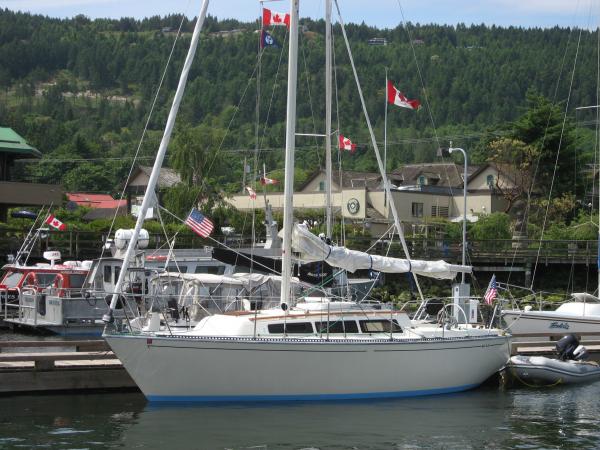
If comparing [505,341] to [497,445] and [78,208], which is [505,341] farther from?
[78,208]

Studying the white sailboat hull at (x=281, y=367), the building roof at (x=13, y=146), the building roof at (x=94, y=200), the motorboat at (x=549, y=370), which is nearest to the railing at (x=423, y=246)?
the building roof at (x=13, y=146)

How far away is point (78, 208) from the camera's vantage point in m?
90.6

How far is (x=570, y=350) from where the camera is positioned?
93.8 feet

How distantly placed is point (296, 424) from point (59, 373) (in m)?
5.98

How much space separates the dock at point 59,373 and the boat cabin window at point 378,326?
5.80 meters

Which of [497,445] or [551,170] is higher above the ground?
[551,170]

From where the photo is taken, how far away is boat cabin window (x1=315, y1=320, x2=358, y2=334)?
2408cm

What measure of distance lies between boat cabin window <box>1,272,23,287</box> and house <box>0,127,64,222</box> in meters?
10.9

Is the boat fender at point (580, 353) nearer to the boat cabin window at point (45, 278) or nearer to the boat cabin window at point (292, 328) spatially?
the boat cabin window at point (292, 328)

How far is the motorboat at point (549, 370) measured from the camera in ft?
89.7

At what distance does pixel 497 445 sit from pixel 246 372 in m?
5.98

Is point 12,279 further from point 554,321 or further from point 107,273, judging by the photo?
point 554,321

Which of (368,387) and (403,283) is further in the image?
(403,283)

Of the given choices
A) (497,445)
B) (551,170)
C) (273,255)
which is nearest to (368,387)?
(497,445)
